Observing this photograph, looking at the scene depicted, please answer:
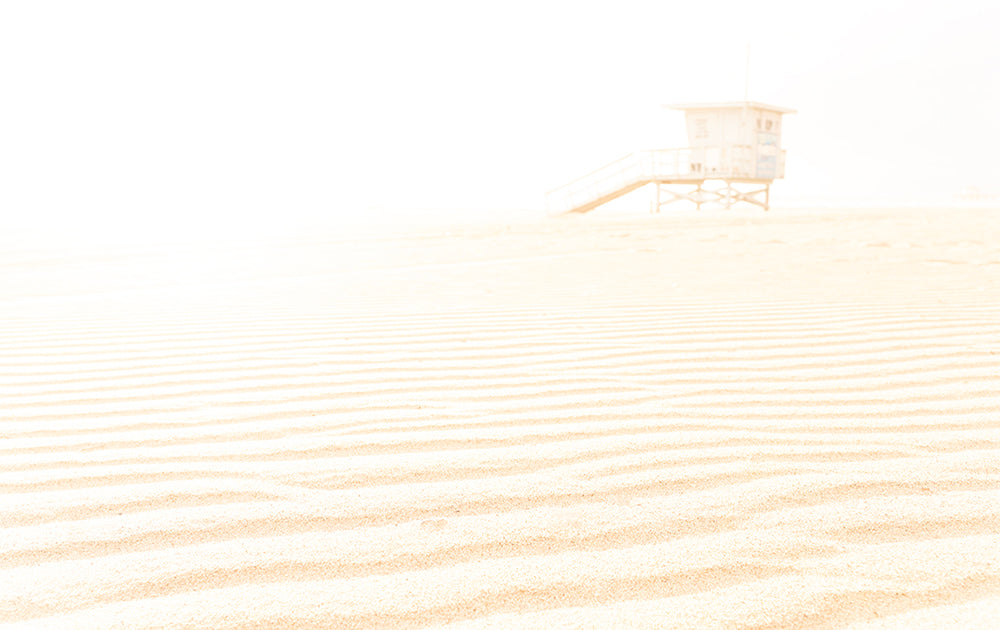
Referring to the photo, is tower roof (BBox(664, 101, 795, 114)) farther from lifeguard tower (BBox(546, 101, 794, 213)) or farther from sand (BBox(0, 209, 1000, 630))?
sand (BBox(0, 209, 1000, 630))

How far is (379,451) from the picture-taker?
2.63 meters

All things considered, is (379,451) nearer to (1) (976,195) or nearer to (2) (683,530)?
(2) (683,530)

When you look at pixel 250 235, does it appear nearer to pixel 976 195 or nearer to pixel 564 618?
pixel 564 618

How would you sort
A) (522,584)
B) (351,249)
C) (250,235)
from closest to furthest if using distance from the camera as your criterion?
(522,584), (351,249), (250,235)

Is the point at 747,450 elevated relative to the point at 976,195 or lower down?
elevated

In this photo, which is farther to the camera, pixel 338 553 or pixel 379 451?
pixel 379 451

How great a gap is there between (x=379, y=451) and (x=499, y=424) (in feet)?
1.39

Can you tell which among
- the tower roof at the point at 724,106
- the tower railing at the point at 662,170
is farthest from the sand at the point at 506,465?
the tower roof at the point at 724,106

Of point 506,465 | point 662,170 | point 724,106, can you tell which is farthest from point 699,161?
point 506,465

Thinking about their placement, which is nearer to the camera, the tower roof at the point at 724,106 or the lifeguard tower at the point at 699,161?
the tower roof at the point at 724,106

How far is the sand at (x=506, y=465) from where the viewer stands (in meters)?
1.76

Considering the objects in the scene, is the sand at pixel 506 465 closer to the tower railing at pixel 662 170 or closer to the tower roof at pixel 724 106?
the tower railing at pixel 662 170

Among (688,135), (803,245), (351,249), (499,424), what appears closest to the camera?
(499,424)

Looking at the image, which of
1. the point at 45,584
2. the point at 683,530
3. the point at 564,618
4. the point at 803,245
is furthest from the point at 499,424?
the point at 803,245
